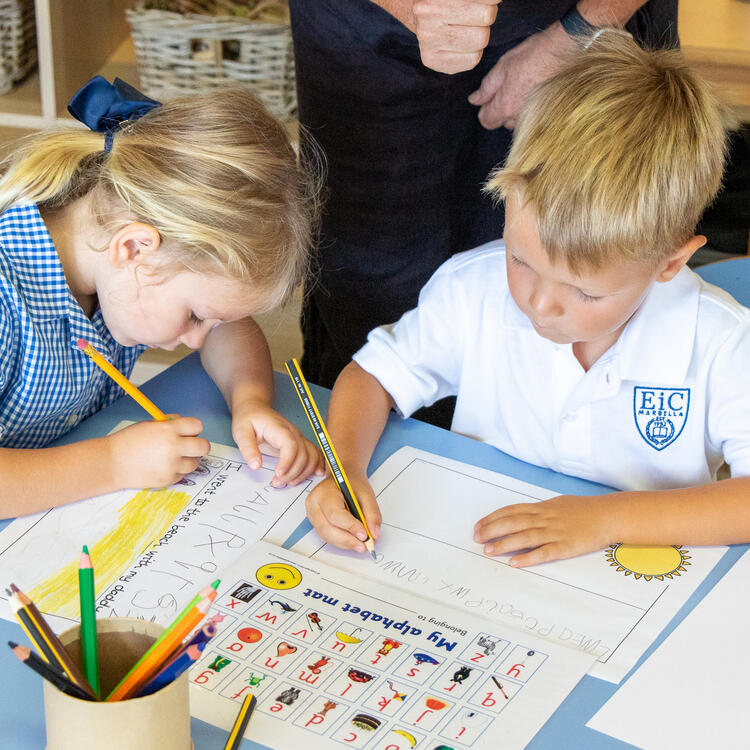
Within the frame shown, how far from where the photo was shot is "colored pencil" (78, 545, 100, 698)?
0.62m

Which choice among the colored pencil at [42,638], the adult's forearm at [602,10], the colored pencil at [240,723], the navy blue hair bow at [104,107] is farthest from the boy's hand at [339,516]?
the adult's forearm at [602,10]

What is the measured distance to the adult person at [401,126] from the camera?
139 centimetres

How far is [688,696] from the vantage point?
2.50ft

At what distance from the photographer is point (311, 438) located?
3.63ft

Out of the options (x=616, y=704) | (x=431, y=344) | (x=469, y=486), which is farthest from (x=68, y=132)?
(x=616, y=704)

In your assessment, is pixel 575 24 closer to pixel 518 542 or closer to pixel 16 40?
pixel 518 542

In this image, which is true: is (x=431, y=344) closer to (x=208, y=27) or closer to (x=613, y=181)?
(x=613, y=181)

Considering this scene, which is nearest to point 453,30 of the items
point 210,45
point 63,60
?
point 210,45

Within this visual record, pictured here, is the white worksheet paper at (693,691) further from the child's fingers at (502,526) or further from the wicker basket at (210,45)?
the wicker basket at (210,45)

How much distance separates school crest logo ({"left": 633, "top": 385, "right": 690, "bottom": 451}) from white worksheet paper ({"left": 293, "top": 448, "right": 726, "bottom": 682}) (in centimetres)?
18

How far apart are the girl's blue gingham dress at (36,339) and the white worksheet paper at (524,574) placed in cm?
36

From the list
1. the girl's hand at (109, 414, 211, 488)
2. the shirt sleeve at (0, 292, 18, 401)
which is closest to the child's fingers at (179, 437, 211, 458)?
the girl's hand at (109, 414, 211, 488)

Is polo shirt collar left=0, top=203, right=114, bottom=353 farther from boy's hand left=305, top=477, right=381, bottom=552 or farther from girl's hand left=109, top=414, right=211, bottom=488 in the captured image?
boy's hand left=305, top=477, right=381, bottom=552

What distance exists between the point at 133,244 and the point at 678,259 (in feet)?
1.83
